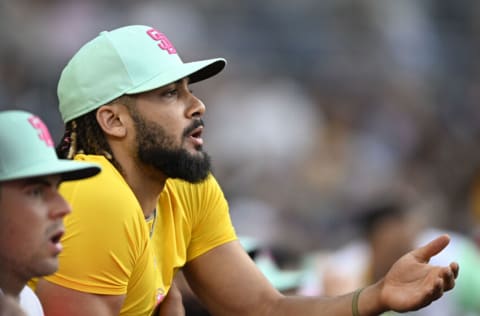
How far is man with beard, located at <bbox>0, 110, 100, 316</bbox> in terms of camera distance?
13.0ft

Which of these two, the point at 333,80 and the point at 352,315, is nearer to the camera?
the point at 352,315

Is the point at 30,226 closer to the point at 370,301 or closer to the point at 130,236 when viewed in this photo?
→ the point at 130,236

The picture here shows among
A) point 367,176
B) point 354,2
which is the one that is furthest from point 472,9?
point 367,176

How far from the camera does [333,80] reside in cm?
1520

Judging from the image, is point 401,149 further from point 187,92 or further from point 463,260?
point 187,92

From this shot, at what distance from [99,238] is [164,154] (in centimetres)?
50

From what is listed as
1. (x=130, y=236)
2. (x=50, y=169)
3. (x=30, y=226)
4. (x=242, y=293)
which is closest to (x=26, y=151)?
(x=50, y=169)

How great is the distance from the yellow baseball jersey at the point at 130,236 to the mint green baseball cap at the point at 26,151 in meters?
0.61

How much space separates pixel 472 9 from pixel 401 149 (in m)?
3.47

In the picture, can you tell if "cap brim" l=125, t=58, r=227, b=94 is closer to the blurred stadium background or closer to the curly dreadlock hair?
the curly dreadlock hair

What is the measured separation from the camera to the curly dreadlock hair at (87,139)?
507 centimetres

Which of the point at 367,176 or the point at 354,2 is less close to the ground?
the point at 354,2

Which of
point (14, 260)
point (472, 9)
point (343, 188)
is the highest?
point (14, 260)

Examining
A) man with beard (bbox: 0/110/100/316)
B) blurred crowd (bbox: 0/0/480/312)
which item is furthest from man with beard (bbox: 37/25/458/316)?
blurred crowd (bbox: 0/0/480/312)
